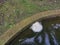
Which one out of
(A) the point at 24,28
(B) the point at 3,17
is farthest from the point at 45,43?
(B) the point at 3,17

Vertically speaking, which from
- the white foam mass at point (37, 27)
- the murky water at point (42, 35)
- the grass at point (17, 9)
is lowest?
the grass at point (17, 9)

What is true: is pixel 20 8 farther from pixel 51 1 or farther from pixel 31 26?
pixel 31 26

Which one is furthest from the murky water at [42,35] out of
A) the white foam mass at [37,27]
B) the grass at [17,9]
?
the grass at [17,9]

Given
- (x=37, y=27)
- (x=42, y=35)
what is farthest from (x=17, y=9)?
(x=42, y=35)

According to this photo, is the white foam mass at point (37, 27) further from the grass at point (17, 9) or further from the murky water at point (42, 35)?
the grass at point (17, 9)

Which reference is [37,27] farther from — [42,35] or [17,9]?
[17,9]

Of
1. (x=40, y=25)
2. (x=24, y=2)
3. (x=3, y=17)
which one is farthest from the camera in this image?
(x=24, y=2)
